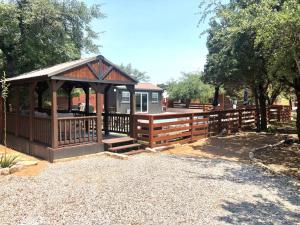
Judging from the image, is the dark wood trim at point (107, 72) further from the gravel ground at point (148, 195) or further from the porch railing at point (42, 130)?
the gravel ground at point (148, 195)

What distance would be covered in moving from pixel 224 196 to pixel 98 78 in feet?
18.3

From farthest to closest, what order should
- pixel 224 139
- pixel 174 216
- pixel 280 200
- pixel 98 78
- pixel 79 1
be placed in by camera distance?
pixel 79 1, pixel 224 139, pixel 98 78, pixel 280 200, pixel 174 216

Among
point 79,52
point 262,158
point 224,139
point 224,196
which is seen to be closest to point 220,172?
point 224,196

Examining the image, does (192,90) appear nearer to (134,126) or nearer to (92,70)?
(134,126)

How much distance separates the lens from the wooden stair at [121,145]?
9.41m

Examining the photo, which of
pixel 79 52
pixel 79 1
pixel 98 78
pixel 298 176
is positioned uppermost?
pixel 79 1

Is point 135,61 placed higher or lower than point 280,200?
higher

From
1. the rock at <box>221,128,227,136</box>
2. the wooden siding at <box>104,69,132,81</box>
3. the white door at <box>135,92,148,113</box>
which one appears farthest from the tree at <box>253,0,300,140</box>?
the white door at <box>135,92,148,113</box>

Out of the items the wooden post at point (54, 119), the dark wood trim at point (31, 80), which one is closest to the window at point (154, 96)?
the dark wood trim at point (31, 80)

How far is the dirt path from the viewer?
985 centimetres

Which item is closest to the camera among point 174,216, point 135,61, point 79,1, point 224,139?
point 174,216

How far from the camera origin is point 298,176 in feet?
24.6

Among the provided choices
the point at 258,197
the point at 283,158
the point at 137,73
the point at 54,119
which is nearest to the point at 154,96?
the point at 283,158

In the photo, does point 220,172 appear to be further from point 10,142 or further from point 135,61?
point 135,61
